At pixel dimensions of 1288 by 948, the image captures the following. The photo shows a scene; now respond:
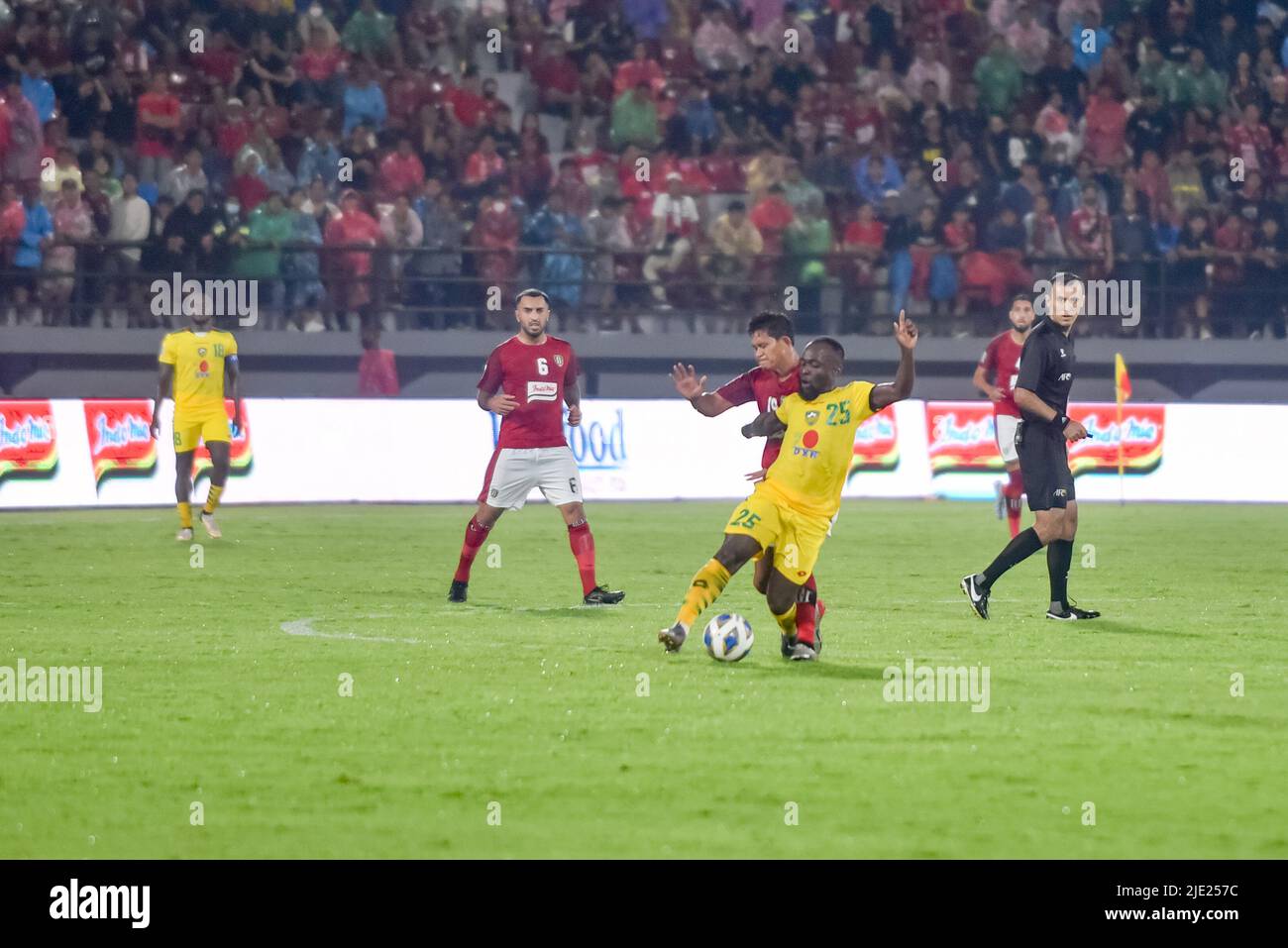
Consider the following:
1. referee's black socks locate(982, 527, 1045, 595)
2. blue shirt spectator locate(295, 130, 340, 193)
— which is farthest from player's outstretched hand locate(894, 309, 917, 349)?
blue shirt spectator locate(295, 130, 340, 193)

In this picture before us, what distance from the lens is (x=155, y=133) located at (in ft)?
86.0

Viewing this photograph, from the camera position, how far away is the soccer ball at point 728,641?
10.8 meters

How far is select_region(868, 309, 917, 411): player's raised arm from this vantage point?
1002 cm

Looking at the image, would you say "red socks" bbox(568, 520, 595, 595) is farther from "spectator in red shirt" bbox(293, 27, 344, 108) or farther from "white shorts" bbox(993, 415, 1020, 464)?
"spectator in red shirt" bbox(293, 27, 344, 108)

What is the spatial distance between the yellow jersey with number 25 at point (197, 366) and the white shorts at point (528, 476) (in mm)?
6116

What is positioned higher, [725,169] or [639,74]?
[639,74]

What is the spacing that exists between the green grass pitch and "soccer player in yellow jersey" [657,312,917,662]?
42 cm

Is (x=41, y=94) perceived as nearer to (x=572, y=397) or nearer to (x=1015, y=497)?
(x=572, y=397)

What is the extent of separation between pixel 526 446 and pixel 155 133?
44.6ft

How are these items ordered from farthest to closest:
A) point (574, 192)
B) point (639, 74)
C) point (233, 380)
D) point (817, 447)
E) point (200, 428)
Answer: point (639, 74)
point (574, 192)
point (200, 428)
point (233, 380)
point (817, 447)

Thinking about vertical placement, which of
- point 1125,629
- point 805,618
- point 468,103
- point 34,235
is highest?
point 468,103

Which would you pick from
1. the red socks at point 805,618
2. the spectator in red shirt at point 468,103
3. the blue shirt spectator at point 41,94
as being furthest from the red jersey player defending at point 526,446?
the spectator in red shirt at point 468,103

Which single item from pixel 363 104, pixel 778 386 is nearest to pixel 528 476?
pixel 778 386

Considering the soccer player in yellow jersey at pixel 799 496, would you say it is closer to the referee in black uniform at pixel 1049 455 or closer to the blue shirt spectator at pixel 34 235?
the referee in black uniform at pixel 1049 455
